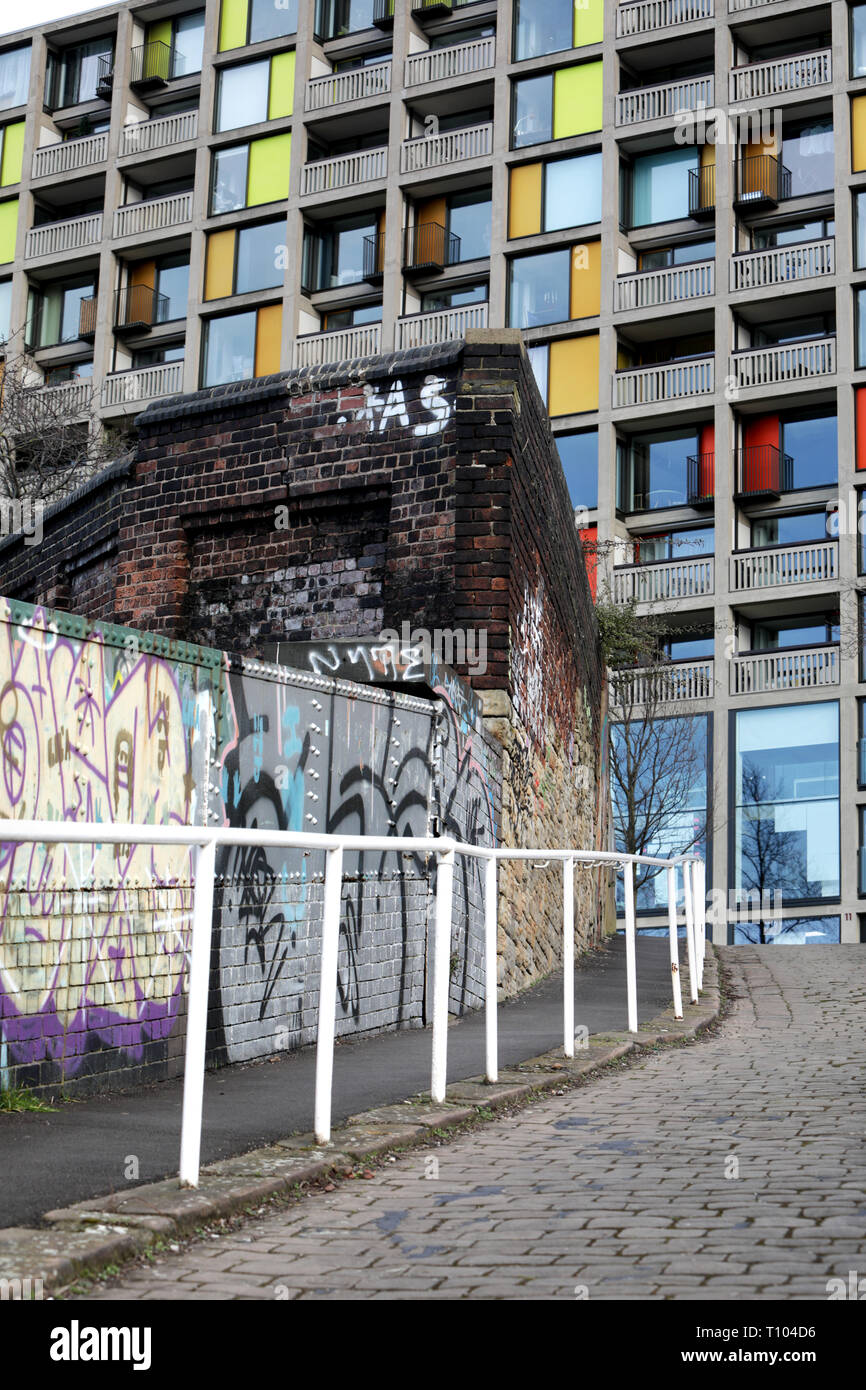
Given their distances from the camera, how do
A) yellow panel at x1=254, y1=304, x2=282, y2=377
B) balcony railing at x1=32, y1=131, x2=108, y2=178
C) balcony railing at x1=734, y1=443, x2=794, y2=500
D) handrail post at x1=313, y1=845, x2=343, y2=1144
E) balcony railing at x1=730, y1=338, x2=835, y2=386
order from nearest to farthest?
handrail post at x1=313, y1=845, x2=343, y2=1144, balcony railing at x1=730, y1=338, x2=835, y2=386, balcony railing at x1=734, y1=443, x2=794, y2=500, yellow panel at x1=254, y1=304, x2=282, y2=377, balcony railing at x1=32, y1=131, x2=108, y2=178

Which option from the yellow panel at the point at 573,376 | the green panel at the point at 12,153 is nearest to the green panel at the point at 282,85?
the green panel at the point at 12,153

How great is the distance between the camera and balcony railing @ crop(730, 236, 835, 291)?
106ft

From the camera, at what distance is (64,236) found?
40656 millimetres

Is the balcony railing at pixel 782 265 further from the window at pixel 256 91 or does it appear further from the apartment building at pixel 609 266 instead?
the window at pixel 256 91

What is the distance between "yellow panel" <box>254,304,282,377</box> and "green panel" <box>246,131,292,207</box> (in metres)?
2.83

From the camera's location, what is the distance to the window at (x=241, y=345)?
37312 mm

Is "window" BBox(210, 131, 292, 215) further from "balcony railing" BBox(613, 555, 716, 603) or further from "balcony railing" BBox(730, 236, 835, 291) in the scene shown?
"balcony railing" BBox(613, 555, 716, 603)

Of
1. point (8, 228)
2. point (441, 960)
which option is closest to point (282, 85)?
point (8, 228)

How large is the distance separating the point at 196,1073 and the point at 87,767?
8.46ft

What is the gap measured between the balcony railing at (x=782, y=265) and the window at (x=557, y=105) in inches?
199

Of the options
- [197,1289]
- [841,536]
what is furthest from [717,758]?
[197,1289]

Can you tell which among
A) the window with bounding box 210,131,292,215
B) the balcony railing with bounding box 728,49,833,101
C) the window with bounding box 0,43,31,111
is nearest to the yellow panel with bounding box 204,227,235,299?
Result: the window with bounding box 210,131,292,215

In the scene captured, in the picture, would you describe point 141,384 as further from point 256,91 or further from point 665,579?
point 665,579
